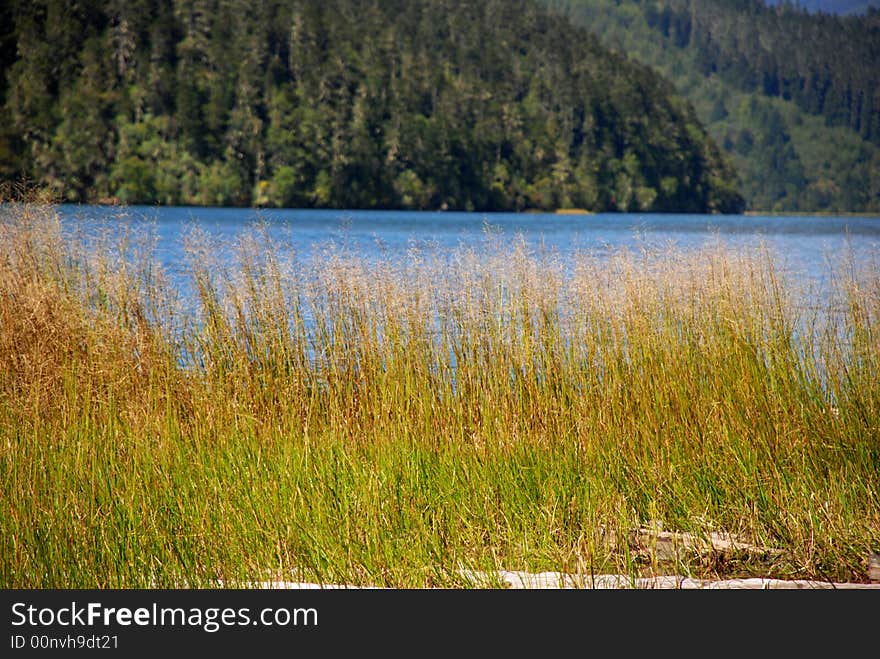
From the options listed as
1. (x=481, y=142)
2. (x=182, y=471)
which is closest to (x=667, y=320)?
(x=182, y=471)

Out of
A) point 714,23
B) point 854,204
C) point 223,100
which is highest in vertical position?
point 714,23

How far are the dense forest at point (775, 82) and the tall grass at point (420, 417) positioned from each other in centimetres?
8975

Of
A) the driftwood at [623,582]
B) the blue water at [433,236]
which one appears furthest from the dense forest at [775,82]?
the driftwood at [623,582]

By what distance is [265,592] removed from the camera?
379 cm

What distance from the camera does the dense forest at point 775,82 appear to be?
10925 cm

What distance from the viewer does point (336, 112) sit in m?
67.9

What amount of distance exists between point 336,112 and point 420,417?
211 ft

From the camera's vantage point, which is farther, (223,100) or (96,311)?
(223,100)

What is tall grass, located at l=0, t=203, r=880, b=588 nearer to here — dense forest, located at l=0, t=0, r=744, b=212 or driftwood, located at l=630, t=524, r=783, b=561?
driftwood, located at l=630, t=524, r=783, b=561

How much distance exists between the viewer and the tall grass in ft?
14.0

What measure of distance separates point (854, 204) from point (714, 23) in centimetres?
8936

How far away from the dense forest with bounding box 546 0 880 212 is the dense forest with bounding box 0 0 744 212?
74.2 ft

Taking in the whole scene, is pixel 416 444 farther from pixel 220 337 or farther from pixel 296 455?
pixel 220 337

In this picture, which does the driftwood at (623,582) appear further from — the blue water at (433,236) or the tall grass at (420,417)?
the blue water at (433,236)
